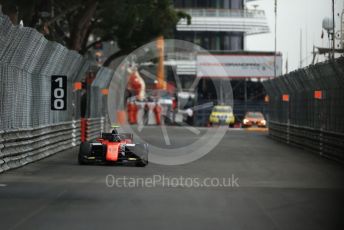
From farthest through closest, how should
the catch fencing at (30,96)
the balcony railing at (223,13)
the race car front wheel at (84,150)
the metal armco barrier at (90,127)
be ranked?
the balcony railing at (223,13)
the metal armco barrier at (90,127)
the race car front wheel at (84,150)
the catch fencing at (30,96)

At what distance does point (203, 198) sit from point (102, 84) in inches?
1072

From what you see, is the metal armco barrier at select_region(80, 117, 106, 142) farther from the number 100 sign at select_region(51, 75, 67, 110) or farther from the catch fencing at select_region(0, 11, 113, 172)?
the number 100 sign at select_region(51, 75, 67, 110)

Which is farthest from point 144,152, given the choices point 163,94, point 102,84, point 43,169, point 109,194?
point 163,94

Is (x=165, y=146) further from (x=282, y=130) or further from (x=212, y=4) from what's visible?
(x=212, y=4)

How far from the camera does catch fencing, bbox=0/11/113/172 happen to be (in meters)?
16.7

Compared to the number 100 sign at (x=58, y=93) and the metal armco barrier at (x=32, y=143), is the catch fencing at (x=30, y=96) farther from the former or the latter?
the number 100 sign at (x=58, y=93)

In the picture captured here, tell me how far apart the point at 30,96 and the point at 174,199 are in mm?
9277

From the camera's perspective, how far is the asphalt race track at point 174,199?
9.48 meters

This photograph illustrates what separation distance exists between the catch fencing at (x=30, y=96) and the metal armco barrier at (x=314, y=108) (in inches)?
293

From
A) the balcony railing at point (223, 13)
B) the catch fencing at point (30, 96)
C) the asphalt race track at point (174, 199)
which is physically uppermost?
the balcony railing at point (223, 13)

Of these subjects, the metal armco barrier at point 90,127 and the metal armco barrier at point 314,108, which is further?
the metal armco barrier at point 90,127

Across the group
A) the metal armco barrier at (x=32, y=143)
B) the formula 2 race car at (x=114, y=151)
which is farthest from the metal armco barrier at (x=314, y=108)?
the metal armco barrier at (x=32, y=143)

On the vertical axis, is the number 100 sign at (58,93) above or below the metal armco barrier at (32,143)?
above

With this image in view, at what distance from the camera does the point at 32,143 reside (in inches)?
775
